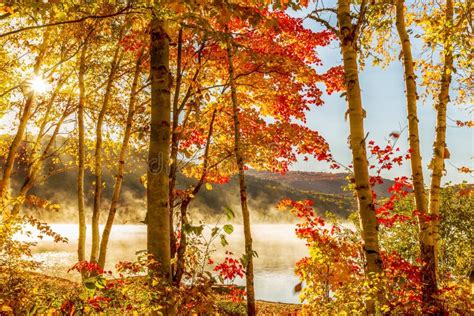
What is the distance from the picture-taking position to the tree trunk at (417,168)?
22.5ft

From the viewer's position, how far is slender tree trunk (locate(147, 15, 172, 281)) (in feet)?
13.2

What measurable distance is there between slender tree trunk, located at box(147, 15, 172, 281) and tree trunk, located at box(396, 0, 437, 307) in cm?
505

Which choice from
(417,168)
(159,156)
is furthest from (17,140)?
(417,168)

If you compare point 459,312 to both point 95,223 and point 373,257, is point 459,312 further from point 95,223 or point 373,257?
point 95,223

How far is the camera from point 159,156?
4.11m

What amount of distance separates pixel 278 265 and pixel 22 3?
4416cm

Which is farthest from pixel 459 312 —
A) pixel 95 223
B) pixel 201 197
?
pixel 201 197

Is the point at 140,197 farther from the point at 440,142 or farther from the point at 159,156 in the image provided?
the point at 159,156

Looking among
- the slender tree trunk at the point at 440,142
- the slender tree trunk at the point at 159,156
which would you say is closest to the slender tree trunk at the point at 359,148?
the slender tree trunk at the point at 159,156

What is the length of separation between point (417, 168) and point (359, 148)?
295 centimetres

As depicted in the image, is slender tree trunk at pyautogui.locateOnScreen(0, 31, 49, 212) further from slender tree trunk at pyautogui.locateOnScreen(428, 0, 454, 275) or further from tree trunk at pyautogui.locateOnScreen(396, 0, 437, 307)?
Result: slender tree trunk at pyautogui.locateOnScreen(428, 0, 454, 275)

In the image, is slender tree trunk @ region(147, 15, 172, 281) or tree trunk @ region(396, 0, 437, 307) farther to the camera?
tree trunk @ region(396, 0, 437, 307)

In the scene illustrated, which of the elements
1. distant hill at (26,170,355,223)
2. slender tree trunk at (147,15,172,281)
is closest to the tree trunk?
slender tree trunk at (147,15,172,281)

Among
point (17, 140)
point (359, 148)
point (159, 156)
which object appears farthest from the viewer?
point (17, 140)
